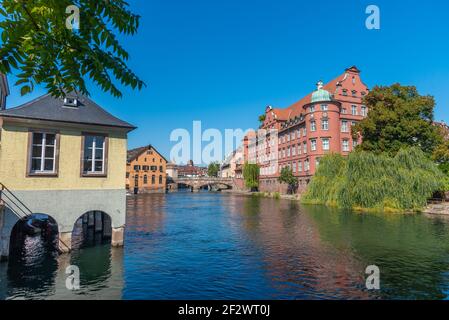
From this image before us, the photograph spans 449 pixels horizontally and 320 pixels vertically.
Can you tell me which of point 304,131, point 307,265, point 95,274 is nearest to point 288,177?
point 304,131

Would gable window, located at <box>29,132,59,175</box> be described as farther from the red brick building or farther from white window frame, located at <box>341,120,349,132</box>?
white window frame, located at <box>341,120,349,132</box>

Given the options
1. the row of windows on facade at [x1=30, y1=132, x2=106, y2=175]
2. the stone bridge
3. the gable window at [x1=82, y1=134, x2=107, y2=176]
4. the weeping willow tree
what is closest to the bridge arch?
the row of windows on facade at [x1=30, y1=132, x2=106, y2=175]

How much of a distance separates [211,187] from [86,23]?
12469 cm

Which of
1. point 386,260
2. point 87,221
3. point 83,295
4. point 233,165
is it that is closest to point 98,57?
point 83,295

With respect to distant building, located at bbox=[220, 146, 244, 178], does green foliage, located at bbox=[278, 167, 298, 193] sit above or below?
below

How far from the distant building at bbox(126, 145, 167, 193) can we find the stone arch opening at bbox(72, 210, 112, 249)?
66.4 m

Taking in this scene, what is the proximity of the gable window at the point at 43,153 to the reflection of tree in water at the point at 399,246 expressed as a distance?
1489cm

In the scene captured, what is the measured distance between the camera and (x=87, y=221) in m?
21.7

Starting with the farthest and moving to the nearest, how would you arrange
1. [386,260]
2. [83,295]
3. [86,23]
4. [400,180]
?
[400,180], [386,260], [83,295], [86,23]

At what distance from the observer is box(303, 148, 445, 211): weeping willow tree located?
1241 inches

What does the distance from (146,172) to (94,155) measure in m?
78.0

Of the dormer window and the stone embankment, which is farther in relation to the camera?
the stone embankment

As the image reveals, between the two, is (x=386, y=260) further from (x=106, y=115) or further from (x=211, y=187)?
(x=211, y=187)

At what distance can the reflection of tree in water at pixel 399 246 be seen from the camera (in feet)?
34.7
